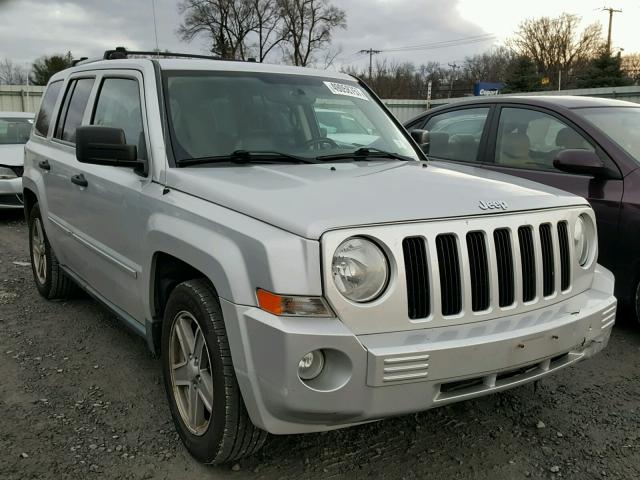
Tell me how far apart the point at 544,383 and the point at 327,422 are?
1.87 meters

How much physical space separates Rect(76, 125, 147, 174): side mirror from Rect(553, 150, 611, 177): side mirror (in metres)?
2.98

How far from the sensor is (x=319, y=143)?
3.42m

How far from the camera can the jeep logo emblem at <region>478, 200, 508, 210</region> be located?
8.00ft

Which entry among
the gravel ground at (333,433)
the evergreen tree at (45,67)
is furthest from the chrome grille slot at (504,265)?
the evergreen tree at (45,67)

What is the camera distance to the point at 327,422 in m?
2.19

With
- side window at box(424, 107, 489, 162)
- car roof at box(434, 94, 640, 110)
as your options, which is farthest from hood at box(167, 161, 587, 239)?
side window at box(424, 107, 489, 162)

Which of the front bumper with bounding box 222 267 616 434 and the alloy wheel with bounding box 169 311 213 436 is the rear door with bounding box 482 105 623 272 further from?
the alloy wheel with bounding box 169 311 213 436

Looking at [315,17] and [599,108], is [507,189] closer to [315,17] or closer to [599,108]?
[599,108]

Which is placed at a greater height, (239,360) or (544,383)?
(239,360)

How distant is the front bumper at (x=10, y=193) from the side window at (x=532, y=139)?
734 cm

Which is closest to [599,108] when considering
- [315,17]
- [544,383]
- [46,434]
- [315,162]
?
[544,383]

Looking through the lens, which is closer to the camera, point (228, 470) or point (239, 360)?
point (239, 360)

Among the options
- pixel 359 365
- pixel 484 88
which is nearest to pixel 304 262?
pixel 359 365

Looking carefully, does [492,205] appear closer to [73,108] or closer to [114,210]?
[114,210]
